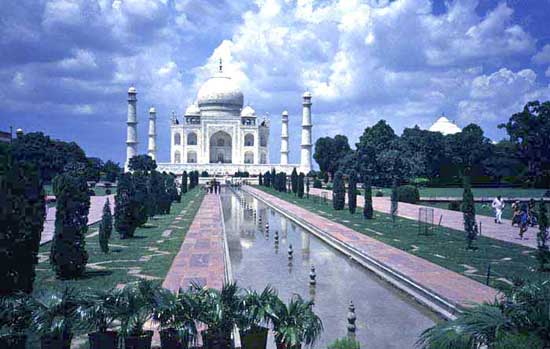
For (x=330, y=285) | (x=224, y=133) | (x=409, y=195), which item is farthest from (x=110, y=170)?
(x=330, y=285)

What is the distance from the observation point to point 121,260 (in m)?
8.75

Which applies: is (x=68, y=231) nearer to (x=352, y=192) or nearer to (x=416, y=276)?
(x=416, y=276)

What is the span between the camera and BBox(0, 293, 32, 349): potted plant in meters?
4.23

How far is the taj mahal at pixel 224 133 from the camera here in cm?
5212

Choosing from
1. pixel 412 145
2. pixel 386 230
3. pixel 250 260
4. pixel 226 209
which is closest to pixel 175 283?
pixel 250 260

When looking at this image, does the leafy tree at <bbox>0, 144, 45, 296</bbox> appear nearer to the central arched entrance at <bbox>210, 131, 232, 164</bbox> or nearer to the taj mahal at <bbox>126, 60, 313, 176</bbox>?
the taj mahal at <bbox>126, 60, 313, 176</bbox>

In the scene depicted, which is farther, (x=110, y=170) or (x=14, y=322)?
(x=110, y=170)

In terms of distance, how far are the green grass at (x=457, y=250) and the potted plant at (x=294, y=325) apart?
8.04 ft

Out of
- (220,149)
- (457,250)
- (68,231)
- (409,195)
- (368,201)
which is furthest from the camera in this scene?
(220,149)

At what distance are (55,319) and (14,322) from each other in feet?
1.33

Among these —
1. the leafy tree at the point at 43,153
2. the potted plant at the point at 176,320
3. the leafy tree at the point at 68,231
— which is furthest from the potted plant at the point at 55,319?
the leafy tree at the point at 43,153

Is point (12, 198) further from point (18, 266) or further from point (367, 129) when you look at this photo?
point (367, 129)

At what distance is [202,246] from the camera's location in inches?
407

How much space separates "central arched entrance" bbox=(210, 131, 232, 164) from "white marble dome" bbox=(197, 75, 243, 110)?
3.29 m
